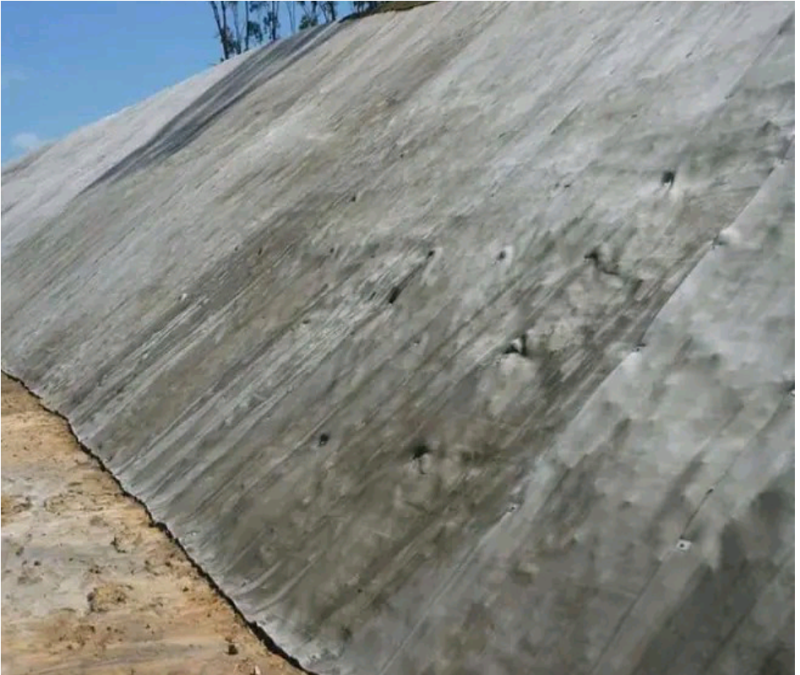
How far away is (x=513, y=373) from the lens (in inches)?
160

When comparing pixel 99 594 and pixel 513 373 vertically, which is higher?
pixel 513 373

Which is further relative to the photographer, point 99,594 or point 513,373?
point 99,594

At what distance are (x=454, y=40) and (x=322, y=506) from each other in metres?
6.02

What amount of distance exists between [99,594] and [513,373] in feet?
7.21

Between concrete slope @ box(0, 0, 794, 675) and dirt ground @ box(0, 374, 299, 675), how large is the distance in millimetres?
164

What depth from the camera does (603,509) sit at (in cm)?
318

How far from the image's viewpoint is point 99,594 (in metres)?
4.64

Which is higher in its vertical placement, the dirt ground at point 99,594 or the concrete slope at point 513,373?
the concrete slope at point 513,373

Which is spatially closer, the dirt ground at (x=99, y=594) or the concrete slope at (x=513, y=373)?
the concrete slope at (x=513, y=373)

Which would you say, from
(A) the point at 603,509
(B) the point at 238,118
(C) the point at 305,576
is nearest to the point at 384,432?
(C) the point at 305,576

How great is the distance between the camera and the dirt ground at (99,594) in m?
3.90

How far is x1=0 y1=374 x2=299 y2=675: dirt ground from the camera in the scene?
3.90 meters

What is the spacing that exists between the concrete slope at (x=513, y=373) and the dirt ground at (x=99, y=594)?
16cm

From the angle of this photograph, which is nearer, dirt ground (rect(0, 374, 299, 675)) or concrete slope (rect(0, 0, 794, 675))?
concrete slope (rect(0, 0, 794, 675))
